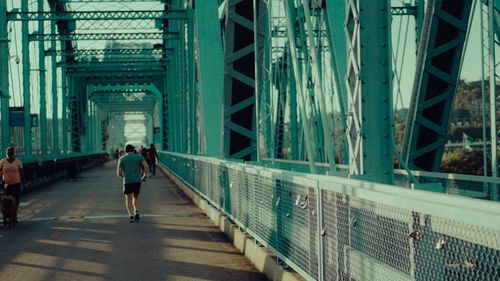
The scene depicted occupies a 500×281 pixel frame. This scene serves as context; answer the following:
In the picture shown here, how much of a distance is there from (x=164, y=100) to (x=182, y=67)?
31926 mm

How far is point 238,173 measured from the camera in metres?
13.5

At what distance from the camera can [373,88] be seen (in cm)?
874

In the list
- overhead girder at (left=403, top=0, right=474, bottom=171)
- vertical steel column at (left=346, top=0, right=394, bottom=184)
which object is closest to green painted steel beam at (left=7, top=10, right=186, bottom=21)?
overhead girder at (left=403, top=0, right=474, bottom=171)

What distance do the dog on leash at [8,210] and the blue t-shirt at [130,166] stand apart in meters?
2.26

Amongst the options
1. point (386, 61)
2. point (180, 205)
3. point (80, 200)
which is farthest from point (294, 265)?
point (80, 200)

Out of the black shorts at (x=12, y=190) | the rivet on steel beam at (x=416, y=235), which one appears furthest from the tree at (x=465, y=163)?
the rivet on steel beam at (x=416, y=235)

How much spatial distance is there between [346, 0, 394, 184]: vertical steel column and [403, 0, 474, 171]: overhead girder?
16.2 ft

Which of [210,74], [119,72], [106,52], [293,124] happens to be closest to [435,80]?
[210,74]

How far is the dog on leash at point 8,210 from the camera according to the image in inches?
664

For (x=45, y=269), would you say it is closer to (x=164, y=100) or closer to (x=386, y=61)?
(x=386, y=61)

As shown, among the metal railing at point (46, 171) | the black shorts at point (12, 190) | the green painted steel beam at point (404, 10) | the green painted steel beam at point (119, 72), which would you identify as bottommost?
the metal railing at point (46, 171)

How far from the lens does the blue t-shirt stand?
59.4ft

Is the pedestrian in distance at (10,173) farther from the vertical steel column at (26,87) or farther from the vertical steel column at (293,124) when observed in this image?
the vertical steel column at (26,87)

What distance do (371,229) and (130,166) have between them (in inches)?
500
